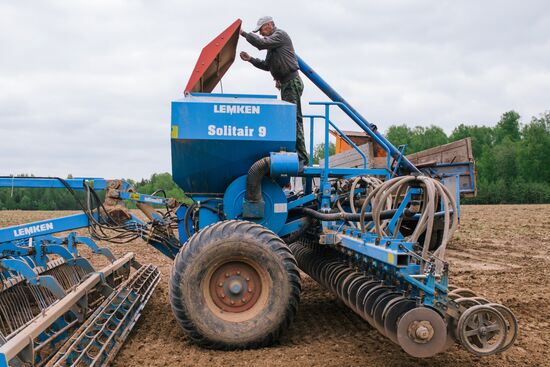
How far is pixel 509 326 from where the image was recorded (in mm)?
3727

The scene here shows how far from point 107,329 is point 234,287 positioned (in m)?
1.18

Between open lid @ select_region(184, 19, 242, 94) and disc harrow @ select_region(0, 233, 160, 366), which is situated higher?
open lid @ select_region(184, 19, 242, 94)

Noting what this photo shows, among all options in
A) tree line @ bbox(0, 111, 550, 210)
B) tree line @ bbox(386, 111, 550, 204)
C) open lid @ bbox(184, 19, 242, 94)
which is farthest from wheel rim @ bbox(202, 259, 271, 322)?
tree line @ bbox(386, 111, 550, 204)

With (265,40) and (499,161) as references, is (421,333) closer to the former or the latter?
(265,40)

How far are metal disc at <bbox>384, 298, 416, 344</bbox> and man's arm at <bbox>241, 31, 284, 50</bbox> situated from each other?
323 cm

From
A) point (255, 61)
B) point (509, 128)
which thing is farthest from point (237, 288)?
point (509, 128)

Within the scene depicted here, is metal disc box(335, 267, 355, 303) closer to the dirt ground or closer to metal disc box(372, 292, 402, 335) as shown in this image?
the dirt ground

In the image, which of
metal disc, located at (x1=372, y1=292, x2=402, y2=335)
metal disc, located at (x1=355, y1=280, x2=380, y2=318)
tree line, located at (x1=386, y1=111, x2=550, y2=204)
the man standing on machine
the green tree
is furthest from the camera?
the green tree

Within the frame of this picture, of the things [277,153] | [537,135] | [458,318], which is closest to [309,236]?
[277,153]

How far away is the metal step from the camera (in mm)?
3926

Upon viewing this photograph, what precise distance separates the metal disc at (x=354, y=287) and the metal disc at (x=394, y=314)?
2.72ft

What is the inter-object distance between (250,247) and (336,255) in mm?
1737

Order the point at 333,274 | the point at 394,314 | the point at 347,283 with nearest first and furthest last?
1. the point at 394,314
2. the point at 347,283
3. the point at 333,274

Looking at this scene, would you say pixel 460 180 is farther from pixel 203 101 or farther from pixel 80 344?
pixel 80 344
